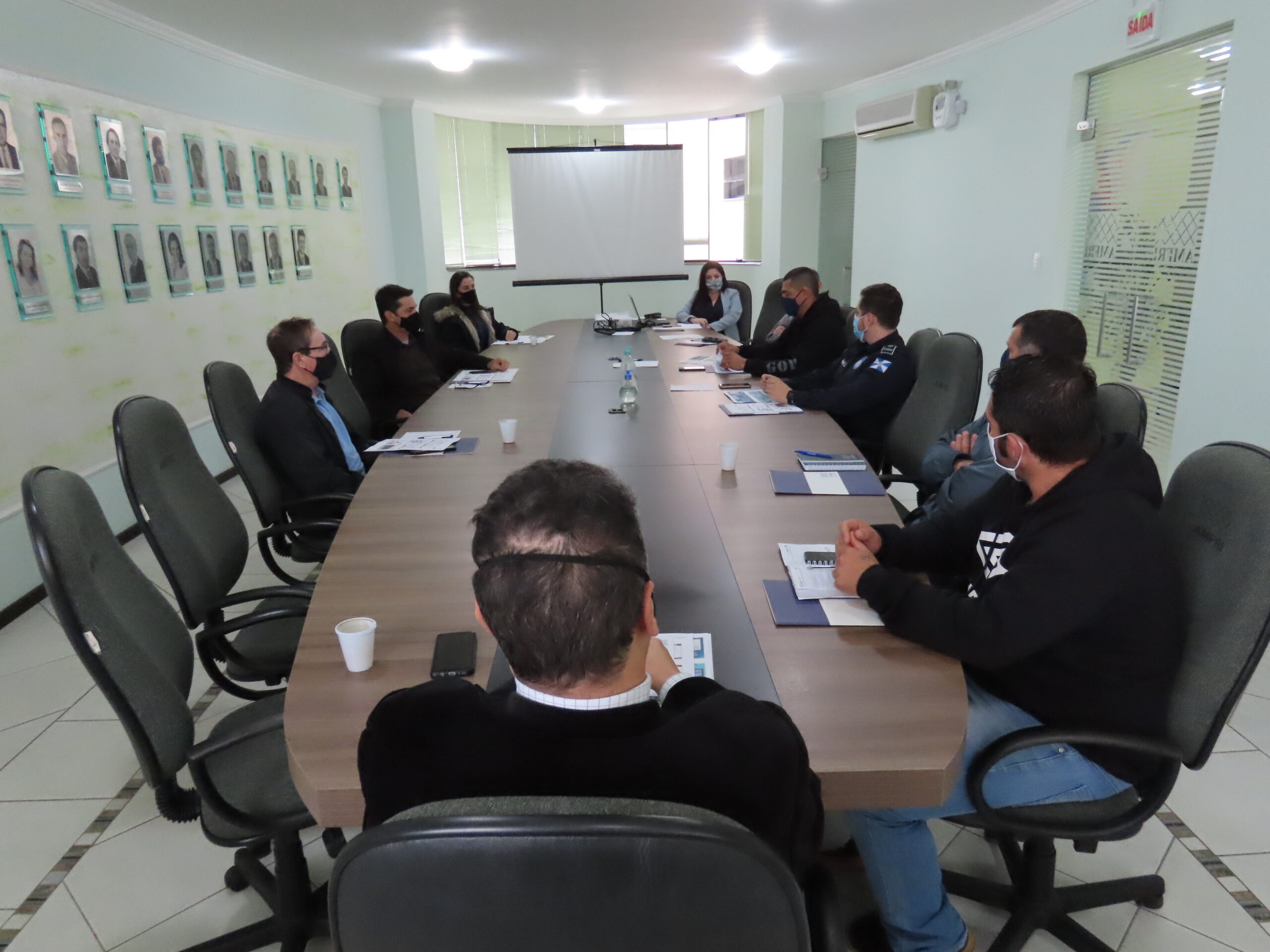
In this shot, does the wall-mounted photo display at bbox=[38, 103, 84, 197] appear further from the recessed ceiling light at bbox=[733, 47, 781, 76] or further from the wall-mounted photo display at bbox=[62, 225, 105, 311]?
the recessed ceiling light at bbox=[733, 47, 781, 76]

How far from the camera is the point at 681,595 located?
1741 mm

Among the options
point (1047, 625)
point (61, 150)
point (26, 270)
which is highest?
point (61, 150)

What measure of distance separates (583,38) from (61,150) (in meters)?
3.05

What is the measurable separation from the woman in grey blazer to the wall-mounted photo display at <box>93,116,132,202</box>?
3876 mm

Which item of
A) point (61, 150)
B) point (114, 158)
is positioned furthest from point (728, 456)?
point (114, 158)

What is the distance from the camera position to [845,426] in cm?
364

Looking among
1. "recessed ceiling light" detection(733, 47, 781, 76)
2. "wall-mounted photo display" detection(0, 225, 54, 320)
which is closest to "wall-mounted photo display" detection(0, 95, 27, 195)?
"wall-mounted photo display" detection(0, 225, 54, 320)

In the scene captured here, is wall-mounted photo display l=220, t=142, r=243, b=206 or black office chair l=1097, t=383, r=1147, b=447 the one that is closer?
→ black office chair l=1097, t=383, r=1147, b=447

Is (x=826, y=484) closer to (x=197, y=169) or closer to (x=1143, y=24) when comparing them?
(x=1143, y=24)

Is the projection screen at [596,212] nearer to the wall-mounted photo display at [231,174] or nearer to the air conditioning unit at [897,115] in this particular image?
the air conditioning unit at [897,115]

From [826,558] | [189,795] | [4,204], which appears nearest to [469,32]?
[4,204]

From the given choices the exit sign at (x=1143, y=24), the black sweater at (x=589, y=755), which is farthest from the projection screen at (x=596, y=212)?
the black sweater at (x=589, y=755)

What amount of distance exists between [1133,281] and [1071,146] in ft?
3.30

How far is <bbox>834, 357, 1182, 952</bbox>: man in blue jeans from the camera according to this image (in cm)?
136
